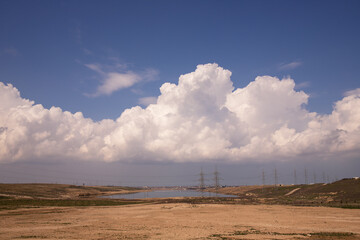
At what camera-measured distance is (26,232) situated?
125ft

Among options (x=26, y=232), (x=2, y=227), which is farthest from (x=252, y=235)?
(x=2, y=227)

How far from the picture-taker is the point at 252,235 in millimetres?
35781

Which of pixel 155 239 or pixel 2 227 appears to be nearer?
pixel 155 239

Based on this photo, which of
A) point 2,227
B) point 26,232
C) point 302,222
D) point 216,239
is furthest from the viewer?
point 302,222

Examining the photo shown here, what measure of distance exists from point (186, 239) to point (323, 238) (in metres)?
16.8

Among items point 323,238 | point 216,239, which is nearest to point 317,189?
point 323,238

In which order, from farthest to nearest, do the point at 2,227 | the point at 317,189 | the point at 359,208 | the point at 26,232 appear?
the point at 317,189 → the point at 359,208 → the point at 2,227 → the point at 26,232

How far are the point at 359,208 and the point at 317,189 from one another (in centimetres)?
5603

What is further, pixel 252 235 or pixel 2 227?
pixel 2 227

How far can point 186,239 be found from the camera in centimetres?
3297

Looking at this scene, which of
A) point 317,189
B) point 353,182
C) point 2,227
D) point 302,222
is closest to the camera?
point 2,227

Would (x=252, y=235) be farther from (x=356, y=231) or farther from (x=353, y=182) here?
(x=353, y=182)

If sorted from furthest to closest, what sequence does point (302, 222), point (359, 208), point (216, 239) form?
point (359, 208) < point (302, 222) < point (216, 239)

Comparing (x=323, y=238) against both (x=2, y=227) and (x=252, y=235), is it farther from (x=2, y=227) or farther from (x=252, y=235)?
(x=2, y=227)
